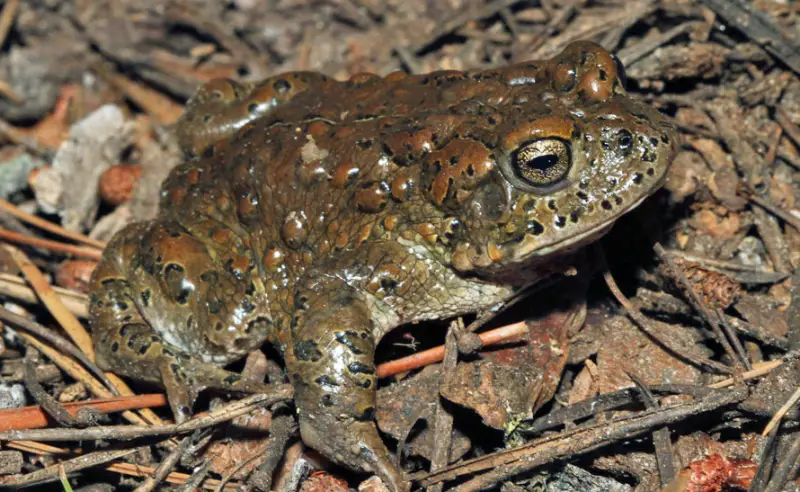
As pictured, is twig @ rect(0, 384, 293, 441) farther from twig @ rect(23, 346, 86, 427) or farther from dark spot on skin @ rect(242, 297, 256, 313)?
dark spot on skin @ rect(242, 297, 256, 313)

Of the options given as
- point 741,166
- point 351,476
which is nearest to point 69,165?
point 351,476

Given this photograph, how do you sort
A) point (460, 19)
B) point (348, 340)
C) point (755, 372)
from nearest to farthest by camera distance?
point (755, 372), point (348, 340), point (460, 19)

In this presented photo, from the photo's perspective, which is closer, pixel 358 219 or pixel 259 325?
pixel 358 219

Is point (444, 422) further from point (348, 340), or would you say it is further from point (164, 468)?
point (164, 468)

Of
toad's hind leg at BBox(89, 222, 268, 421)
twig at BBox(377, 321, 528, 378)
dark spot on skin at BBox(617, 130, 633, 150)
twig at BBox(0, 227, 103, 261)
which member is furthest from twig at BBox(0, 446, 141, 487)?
dark spot on skin at BBox(617, 130, 633, 150)

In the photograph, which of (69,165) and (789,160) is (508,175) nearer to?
(789,160)

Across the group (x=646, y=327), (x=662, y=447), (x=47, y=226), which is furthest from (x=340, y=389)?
(x=47, y=226)
